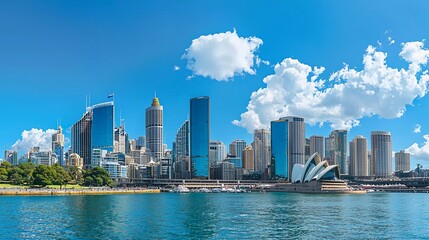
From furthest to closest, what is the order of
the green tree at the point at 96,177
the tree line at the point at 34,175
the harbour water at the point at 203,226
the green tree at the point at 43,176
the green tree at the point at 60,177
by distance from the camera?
the green tree at the point at 96,177 → the green tree at the point at 60,177 → the tree line at the point at 34,175 → the green tree at the point at 43,176 → the harbour water at the point at 203,226

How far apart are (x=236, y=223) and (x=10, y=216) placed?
105ft

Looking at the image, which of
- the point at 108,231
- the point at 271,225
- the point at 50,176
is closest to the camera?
the point at 108,231

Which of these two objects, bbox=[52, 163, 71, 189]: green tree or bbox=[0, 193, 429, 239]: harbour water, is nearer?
bbox=[0, 193, 429, 239]: harbour water

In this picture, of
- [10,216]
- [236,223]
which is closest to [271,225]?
[236,223]

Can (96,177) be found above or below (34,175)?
below

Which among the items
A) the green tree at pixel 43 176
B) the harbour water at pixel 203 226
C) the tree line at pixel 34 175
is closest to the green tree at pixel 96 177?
the tree line at pixel 34 175

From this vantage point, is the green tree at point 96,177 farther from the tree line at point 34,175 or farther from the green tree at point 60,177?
the green tree at point 60,177

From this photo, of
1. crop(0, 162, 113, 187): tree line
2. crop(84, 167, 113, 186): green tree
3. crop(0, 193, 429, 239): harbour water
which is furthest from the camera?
crop(84, 167, 113, 186): green tree

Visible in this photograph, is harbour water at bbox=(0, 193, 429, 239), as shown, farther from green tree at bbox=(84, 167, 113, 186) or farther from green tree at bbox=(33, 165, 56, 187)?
green tree at bbox=(84, 167, 113, 186)

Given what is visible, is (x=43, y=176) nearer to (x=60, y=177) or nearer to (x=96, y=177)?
(x=60, y=177)

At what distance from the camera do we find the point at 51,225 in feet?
193

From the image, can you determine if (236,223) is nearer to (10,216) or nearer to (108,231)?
(108,231)

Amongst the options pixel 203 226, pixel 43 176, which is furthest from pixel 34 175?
pixel 203 226

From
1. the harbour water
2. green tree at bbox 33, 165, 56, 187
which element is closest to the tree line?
green tree at bbox 33, 165, 56, 187
